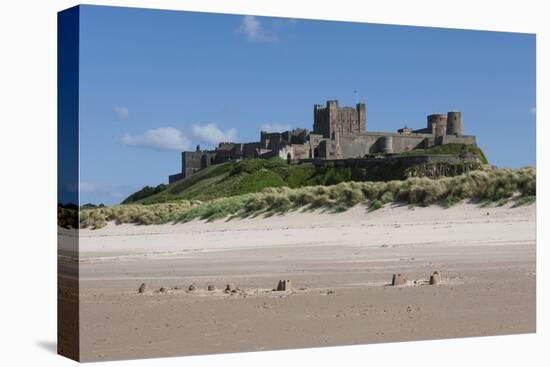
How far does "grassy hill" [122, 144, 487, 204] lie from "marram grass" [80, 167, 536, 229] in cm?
8

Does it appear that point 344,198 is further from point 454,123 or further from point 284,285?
point 454,123

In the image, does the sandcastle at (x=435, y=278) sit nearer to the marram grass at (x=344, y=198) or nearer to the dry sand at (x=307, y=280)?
the dry sand at (x=307, y=280)

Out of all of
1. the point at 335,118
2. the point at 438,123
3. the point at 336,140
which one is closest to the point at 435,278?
the point at 438,123

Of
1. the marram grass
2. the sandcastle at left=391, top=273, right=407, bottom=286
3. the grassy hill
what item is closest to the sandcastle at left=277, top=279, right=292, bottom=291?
Result: the marram grass

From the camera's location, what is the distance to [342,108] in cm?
1418

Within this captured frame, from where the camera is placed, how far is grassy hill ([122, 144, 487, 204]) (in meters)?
13.5

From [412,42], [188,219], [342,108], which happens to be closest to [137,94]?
[188,219]

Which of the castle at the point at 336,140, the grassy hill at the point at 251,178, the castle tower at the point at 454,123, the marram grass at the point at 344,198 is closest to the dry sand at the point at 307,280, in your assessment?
the marram grass at the point at 344,198

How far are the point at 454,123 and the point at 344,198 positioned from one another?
192cm

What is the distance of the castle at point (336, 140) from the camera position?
13.9 m

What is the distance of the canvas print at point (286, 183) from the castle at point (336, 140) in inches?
1.4

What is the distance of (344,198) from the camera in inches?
576

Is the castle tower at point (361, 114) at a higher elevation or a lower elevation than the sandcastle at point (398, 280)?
higher

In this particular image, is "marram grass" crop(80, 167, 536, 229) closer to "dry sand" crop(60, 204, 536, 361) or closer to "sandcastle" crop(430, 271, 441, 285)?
"dry sand" crop(60, 204, 536, 361)
